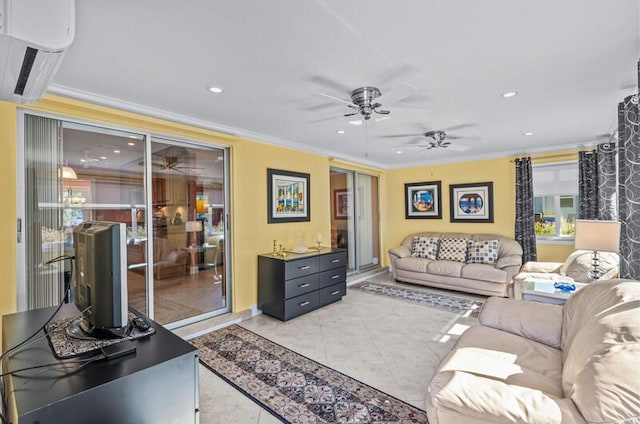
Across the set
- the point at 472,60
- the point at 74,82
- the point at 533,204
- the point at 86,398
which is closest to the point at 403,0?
the point at 472,60

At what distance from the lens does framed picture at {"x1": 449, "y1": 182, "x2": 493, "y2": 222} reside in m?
5.45

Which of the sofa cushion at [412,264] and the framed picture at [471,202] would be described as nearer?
the sofa cushion at [412,264]

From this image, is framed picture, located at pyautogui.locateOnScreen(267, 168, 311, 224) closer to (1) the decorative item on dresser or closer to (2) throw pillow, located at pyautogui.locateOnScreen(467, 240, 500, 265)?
(1) the decorative item on dresser

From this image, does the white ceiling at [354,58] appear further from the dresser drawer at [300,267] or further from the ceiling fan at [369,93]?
the dresser drawer at [300,267]

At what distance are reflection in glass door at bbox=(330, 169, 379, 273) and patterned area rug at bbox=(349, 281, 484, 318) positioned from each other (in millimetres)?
729

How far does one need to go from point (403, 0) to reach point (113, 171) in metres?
2.87

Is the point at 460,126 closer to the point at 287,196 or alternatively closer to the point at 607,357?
the point at 287,196

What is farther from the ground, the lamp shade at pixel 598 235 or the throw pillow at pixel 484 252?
the lamp shade at pixel 598 235

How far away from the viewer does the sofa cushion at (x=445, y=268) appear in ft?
16.1

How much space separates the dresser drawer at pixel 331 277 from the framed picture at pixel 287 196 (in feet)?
3.04

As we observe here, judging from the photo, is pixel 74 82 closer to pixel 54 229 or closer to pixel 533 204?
pixel 54 229

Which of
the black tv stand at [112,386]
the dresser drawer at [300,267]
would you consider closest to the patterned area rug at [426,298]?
the dresser drawer at [300,267]

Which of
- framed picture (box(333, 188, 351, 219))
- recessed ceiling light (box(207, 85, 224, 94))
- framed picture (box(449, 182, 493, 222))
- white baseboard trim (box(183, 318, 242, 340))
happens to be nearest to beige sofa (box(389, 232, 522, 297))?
framed picture (box(449, 182, 493, 222))

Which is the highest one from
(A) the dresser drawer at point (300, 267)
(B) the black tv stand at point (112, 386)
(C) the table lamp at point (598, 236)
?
(C) the table lamp at point (598, 236)
